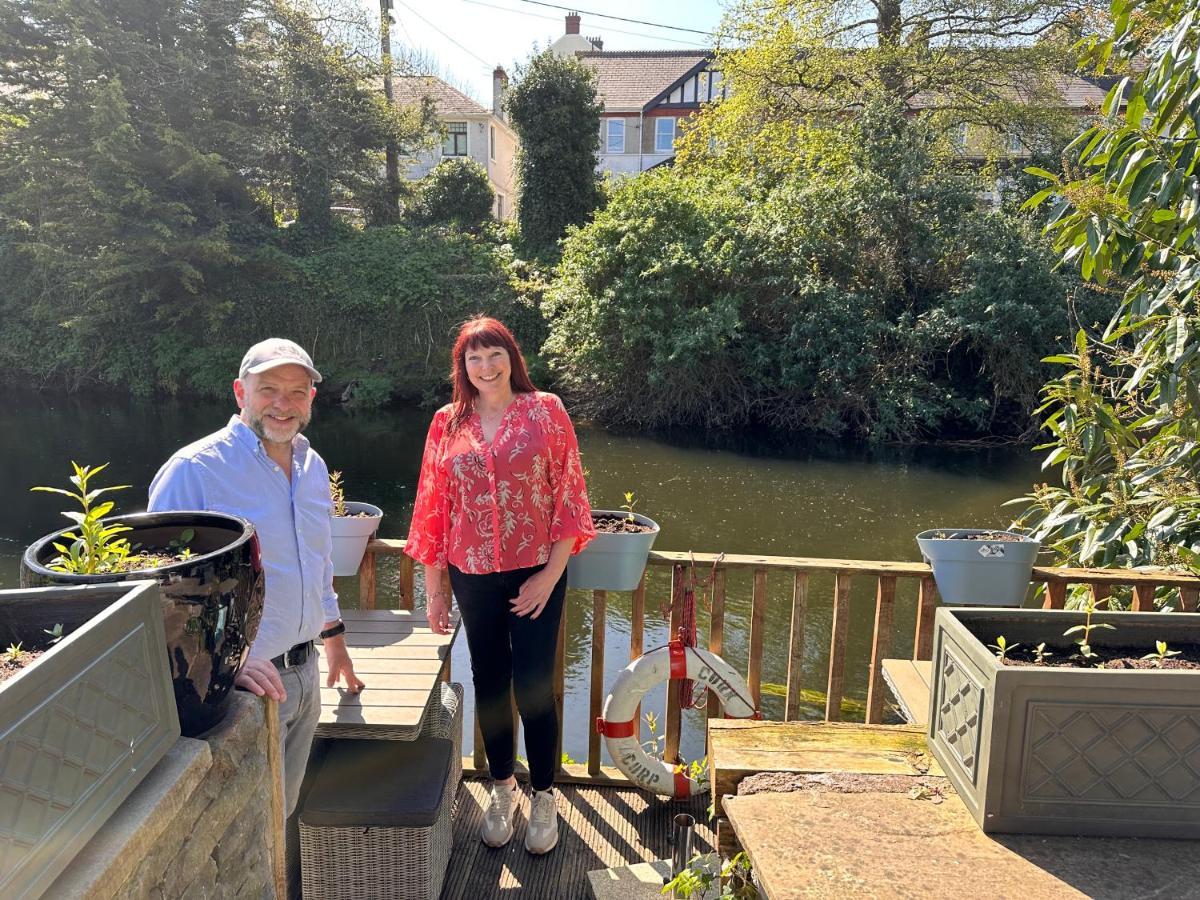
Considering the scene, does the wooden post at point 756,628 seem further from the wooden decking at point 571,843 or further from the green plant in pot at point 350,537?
the green plant in pot at point 350,537

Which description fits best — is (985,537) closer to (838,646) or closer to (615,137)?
(838,646)

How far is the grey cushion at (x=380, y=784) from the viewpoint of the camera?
7.41 feet

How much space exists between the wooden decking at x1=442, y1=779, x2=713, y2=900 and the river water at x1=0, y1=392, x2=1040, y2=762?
160cm

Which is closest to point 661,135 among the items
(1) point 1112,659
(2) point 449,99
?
(2) point 449,99

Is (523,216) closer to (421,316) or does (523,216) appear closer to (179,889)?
(421,316)

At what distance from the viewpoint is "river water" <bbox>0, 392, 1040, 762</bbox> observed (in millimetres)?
6203

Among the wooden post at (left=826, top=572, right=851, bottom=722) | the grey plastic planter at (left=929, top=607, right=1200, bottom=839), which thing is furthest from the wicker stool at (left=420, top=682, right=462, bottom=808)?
the grey plastic planter at (left=929, top=607, right=1200, bottom=839)

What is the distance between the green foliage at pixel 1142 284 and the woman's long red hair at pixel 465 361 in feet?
5.38

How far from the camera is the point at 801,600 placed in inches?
113

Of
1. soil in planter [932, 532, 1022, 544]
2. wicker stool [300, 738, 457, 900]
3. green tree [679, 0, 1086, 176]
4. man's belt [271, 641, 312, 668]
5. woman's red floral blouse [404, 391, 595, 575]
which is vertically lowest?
wicker stool [300, 738, 457, 900]

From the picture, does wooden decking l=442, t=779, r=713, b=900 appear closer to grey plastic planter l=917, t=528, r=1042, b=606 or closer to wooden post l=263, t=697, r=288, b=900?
wooden post l=263, t=697, r=288, b=900

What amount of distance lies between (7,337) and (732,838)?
19.7m

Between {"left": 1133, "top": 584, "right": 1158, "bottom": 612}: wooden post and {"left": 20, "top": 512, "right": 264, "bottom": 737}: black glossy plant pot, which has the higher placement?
{"left": 20, "top": 512, "right": 264, "bottom": 737}: black glossy plant pot

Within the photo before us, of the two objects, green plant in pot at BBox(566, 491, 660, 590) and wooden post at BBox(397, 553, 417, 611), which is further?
wooden post at BBox(397, 553, 417, 611)
